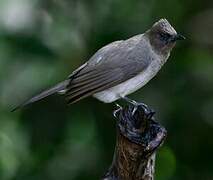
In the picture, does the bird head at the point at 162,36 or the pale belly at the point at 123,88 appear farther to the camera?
the bird head at the point at 162,36

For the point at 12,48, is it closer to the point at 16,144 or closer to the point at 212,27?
the point at 16,144

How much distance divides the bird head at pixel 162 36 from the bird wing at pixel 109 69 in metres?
0.18

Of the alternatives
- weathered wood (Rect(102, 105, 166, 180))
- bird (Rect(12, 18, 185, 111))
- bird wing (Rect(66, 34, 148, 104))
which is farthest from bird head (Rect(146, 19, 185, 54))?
weathered wood (Rect(102, 105, 166, 180))

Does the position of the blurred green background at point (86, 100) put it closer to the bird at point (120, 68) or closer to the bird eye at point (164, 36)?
the bird at point (120, 68)

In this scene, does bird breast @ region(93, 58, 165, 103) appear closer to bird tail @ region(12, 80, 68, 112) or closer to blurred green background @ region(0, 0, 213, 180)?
bird tail @ region(12, 80, 68, 112)

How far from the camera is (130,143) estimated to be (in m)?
4.68

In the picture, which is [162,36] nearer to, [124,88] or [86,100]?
[124,88]

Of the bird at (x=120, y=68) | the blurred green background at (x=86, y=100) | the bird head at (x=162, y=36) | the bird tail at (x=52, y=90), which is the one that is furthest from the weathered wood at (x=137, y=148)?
the blurred green background at (x=86, y=100)

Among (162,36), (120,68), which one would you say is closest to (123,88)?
(120,68)

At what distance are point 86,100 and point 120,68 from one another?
1.06 meters

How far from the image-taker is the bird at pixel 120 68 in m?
5.88

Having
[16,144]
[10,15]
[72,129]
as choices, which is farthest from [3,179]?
[10,15]

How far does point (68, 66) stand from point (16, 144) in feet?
2.63

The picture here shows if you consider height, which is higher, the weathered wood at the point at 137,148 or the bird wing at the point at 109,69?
the bird wing at the point at 109,69
